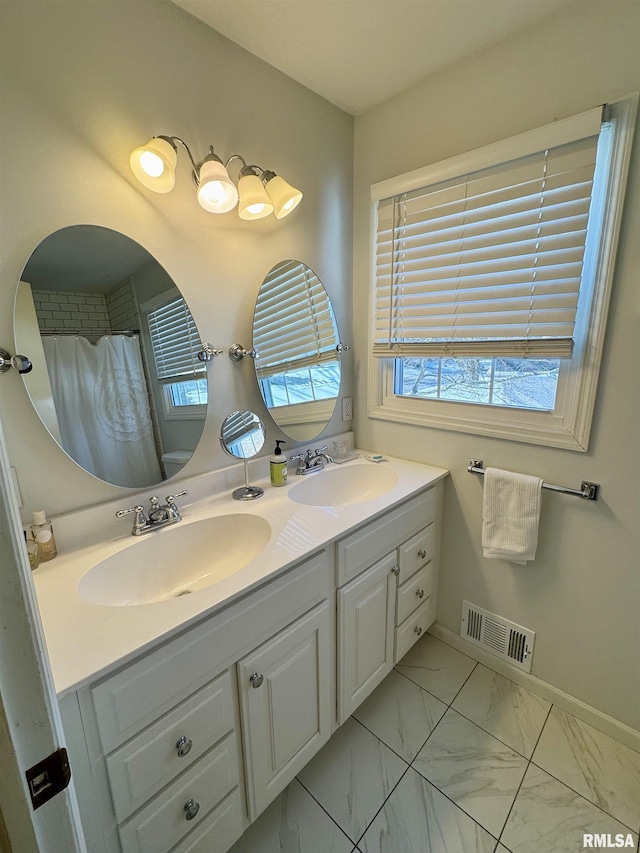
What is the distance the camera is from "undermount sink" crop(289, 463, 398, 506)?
159 centimetres

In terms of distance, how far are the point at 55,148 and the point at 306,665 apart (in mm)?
1585

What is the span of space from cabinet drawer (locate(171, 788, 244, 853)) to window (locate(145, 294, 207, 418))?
1092 mm

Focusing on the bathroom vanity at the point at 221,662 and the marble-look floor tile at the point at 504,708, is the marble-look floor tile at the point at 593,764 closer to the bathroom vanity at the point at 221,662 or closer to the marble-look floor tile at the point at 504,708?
the marble-look floor tile at the point at 504,708

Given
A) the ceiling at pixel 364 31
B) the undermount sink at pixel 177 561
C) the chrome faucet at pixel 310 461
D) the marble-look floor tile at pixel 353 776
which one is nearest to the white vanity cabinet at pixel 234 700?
the marble-look floor tile at pixel 353 776

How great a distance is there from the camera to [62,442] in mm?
1044

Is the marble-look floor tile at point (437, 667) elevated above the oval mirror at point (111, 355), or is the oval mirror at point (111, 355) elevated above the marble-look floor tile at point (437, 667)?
the oval mirror at point (111, 355)

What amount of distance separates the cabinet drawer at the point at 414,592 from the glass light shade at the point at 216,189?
5.01ft

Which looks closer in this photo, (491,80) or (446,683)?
(491,80)

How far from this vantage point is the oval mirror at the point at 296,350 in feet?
4.90

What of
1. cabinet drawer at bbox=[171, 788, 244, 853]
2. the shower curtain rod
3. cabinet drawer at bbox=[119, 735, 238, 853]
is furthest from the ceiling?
cabinet drawer at bbox=[171, 788, 244, 853]

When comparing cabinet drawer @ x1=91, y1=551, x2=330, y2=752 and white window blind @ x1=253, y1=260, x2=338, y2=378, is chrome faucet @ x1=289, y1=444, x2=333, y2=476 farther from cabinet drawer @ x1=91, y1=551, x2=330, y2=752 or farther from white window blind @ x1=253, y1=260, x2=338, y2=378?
cabinet drawer @ x1=91, y1=551, x2=330, y2=752

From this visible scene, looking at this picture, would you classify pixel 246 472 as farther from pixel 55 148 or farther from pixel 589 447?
pixel 589 447

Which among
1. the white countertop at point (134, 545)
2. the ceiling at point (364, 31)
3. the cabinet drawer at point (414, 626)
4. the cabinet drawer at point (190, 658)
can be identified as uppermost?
the ceiling at point (364, 31)

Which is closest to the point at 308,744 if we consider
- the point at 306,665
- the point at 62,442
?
the point at 306,665
